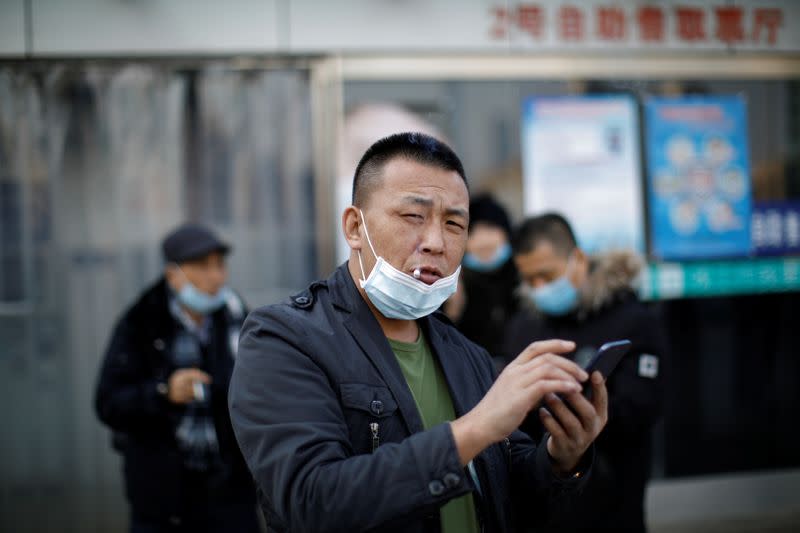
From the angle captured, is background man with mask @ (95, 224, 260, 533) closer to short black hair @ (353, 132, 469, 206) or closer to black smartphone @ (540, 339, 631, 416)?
short black hair @ (353, 132, 469, 206)

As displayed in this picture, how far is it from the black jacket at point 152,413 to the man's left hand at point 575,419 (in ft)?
7.10

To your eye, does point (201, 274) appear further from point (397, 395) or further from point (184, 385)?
point (397, 395)

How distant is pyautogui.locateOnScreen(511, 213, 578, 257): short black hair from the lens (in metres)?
3.64

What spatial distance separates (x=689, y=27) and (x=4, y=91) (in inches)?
197

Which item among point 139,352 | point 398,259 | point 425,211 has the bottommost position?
point 139,352

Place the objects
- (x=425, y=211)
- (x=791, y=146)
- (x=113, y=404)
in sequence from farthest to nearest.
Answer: (x=791, y=146) → (x=113, y=404) → (x=425, y=211)

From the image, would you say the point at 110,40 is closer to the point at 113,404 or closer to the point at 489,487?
the point at 113,404

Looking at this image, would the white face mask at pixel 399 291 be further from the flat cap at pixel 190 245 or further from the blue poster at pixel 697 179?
the blue poster at pixel 697 179

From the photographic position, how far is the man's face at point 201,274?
151 inches

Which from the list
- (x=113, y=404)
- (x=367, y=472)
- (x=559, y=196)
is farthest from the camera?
(x=559, y=196)

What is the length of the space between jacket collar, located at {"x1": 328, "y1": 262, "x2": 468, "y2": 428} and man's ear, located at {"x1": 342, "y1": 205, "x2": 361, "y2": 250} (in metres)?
0.08

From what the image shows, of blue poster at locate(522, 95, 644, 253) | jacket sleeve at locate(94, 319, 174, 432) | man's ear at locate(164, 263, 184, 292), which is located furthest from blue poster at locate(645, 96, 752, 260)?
jacket sleeve at locate(94, 319, 174, 432)

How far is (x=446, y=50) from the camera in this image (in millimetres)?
5516

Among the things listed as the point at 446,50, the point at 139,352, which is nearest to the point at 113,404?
the point at 139,352
